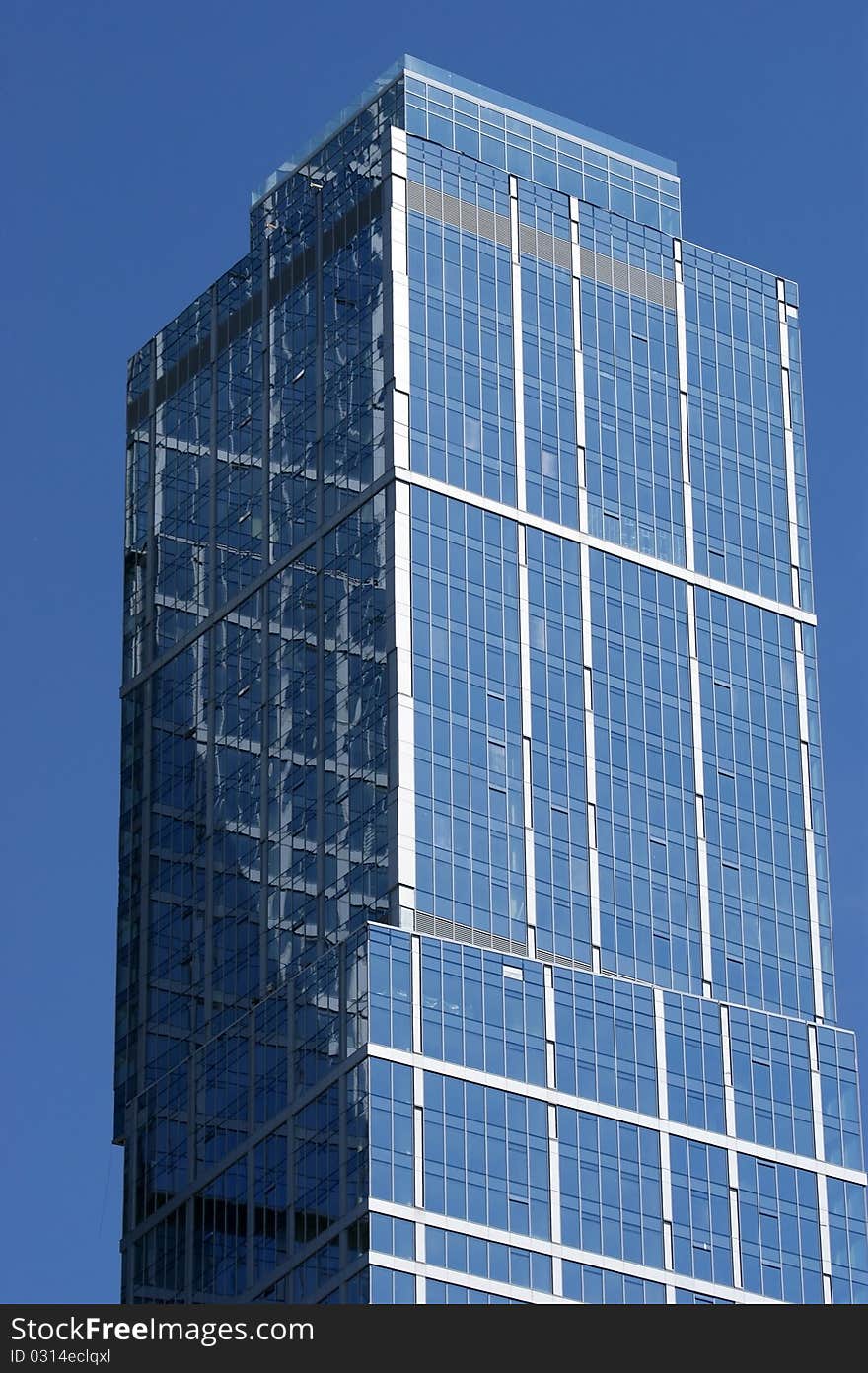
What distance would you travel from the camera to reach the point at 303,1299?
168 metres

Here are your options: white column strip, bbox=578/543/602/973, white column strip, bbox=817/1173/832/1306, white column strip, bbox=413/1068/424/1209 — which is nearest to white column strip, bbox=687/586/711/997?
white column strip, bbox=578/543/602/973

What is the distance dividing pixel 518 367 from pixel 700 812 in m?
27.8

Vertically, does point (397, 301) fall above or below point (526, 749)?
above

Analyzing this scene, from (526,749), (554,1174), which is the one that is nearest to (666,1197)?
(554,1174)

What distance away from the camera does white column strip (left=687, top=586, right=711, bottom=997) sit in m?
192

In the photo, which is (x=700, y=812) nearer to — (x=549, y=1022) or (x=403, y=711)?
(x=549, y=1022)

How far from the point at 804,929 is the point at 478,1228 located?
36774mm

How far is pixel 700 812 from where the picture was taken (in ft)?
642

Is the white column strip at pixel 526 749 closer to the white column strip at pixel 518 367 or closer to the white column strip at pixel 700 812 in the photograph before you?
the white column strip at pixel 518 367

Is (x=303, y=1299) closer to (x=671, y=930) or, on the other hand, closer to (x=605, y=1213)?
(x=605, y=1213)

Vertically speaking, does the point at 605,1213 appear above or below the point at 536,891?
below

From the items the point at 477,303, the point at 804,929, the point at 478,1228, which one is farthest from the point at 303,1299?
the point at 477,303

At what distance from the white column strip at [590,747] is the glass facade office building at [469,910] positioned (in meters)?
0.21

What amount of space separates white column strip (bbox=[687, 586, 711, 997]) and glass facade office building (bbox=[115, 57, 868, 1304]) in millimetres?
254
